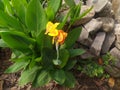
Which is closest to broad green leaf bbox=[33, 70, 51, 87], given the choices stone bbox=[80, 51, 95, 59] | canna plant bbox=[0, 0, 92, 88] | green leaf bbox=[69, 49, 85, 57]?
canna plant bbox=[0, 0, 92, 88]

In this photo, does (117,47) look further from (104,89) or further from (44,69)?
(44,69)

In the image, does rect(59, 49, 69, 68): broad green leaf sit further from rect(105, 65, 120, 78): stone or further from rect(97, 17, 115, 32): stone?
rect(97, 17, 115, 32): stone

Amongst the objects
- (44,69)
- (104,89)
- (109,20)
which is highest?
(109,20)

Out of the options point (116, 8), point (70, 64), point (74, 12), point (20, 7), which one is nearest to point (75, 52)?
point (70, 64)

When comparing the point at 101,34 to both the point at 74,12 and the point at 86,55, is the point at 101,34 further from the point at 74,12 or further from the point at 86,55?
the point at 74,12

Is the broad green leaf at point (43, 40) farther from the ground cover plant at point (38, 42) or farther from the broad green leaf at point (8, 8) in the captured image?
the broad green leaf at point (8, 8)

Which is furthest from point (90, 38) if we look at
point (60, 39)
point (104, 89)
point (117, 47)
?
point (60, 39)

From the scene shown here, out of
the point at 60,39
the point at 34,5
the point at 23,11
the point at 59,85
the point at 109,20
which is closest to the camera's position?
the point at 60,39
